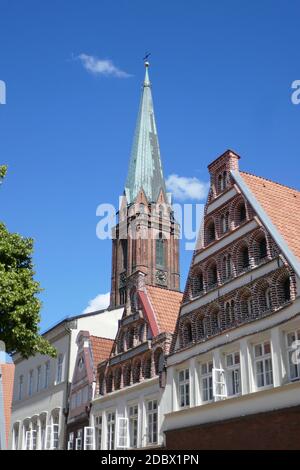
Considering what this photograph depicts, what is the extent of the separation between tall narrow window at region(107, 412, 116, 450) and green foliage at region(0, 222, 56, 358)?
7901 millimetres

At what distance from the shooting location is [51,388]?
37.0 m

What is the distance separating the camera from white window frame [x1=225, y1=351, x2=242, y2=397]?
72.0ft

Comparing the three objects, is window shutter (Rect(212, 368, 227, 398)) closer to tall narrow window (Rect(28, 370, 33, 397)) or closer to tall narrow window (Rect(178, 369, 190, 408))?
tall narrow window (Rect(178, 369, 190, 408))

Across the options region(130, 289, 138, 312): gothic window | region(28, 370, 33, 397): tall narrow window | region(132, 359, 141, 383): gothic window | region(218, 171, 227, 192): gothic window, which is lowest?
region(132, 359, 141, 383): gothic window

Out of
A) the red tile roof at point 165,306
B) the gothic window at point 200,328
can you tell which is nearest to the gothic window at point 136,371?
the red tile roof at point 165,306

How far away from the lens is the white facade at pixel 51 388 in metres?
35.2

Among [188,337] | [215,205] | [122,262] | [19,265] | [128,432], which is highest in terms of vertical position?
[122,262]

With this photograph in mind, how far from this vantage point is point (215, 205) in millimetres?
26406

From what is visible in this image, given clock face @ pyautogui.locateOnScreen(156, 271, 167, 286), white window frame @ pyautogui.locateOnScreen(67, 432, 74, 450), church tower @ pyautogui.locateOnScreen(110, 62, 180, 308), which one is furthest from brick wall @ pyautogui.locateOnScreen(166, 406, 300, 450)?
church tower @ pyautogui.locateOnScreen(110, 62, 180, 308)

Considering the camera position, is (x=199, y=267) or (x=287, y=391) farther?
(x=199, y=267)
